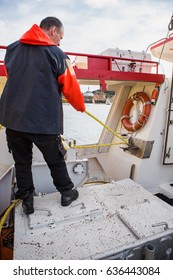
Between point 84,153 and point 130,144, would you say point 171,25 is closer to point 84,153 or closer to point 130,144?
point 130,144

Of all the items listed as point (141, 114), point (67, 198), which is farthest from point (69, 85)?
point (141, 114)

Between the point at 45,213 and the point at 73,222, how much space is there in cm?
28

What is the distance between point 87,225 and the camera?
5.59 ft

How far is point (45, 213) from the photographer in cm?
181

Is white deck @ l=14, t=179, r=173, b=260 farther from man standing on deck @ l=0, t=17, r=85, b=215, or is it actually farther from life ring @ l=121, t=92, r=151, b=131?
life ring @ l=121, t=92, r=151, b=131

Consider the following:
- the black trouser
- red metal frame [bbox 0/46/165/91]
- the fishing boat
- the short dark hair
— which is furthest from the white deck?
the short dark hair

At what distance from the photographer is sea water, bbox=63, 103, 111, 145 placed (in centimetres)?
408

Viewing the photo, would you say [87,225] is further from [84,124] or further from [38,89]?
[84,124]

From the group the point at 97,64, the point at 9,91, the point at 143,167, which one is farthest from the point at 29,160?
the point at 143,167

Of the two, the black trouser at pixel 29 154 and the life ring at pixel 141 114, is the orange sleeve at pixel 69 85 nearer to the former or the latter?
the black trouser at pixel 29 154

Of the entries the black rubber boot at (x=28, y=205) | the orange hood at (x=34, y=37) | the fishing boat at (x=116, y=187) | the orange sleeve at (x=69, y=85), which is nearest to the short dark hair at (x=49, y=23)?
the orange hood at (x=34, y=37)

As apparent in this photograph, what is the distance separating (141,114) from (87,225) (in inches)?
79.4

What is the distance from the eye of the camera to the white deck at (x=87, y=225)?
144 cm

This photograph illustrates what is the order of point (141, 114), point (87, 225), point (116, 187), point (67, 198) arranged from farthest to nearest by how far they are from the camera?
1. point (141, 114)
2. point (116, 187)
3. point (67, 198)
4. point (87, 225)
